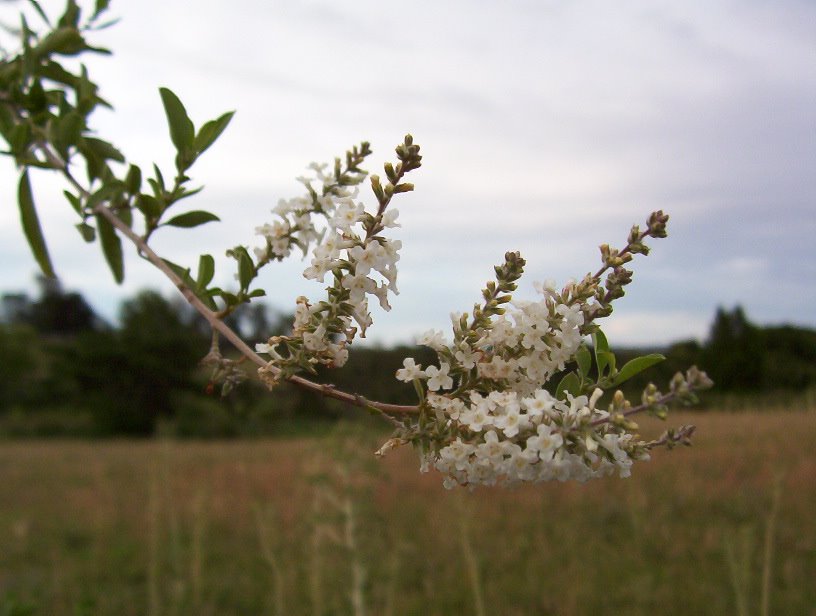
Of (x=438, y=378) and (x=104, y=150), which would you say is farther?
(x=104, y=150)

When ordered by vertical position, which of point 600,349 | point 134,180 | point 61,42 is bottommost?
point 600,349

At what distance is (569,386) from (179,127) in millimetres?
667

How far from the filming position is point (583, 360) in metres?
0.86

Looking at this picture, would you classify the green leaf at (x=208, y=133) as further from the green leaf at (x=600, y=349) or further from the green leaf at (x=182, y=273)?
the green leaf at (x=600, y=349)

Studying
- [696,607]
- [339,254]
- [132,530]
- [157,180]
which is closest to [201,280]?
[157,180]

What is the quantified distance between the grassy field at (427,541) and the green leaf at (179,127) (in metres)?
1.07

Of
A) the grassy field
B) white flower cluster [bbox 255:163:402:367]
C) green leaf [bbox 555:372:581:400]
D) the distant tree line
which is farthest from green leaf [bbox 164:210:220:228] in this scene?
the distant tree line

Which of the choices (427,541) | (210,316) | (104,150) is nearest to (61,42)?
(104,150)

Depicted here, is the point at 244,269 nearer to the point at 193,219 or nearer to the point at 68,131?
the point at 193,219

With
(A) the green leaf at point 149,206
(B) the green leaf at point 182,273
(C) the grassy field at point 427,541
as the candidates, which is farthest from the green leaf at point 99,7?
(C) the grassy field at point 427,541

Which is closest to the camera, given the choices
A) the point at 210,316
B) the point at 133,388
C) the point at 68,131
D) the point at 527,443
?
the point at 527,443

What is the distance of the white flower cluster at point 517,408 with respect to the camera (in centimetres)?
75

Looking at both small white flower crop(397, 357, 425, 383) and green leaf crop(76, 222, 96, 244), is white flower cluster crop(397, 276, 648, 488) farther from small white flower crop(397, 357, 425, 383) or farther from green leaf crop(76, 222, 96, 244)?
green leaf crop(76, 222, 96, 244)

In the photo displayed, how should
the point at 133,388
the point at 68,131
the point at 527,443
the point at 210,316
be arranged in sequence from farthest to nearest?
the point at 133,388
the point at 68,131
the point at 210,316
the point at 527,443
